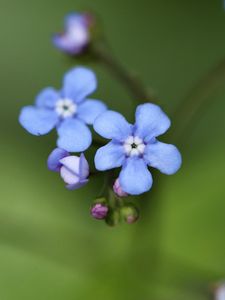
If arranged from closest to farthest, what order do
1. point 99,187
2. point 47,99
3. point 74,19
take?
point 47,99, point 74,19, point 99,187

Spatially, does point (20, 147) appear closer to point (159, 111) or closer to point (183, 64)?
point (183, 64)

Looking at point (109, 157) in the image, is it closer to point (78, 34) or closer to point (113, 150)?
point (113, 150)

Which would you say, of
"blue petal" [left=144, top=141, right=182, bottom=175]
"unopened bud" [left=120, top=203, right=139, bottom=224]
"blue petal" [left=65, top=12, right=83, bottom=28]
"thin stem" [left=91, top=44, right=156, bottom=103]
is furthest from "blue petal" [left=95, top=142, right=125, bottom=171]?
"blue petal" [left=65, top=12, right=83, bottom=28]

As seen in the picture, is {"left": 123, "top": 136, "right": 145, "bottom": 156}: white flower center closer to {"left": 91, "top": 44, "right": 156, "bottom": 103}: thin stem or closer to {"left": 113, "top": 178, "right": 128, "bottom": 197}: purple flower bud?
{"left": 113, "top": 178, "right": 128, "bottom": 197}: purple flower bud

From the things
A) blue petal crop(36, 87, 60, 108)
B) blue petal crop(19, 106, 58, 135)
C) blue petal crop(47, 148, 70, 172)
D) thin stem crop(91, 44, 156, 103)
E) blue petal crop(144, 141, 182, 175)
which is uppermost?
thin stem crop(91, 44, 156, 103)

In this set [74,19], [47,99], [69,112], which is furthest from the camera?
[74,19]

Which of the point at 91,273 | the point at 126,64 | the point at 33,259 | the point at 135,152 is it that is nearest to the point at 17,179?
the point at 33,259

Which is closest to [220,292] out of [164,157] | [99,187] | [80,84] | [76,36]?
[99,187]

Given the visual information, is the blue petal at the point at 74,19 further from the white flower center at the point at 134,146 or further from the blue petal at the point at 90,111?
the white flower center at the point at 134,146
